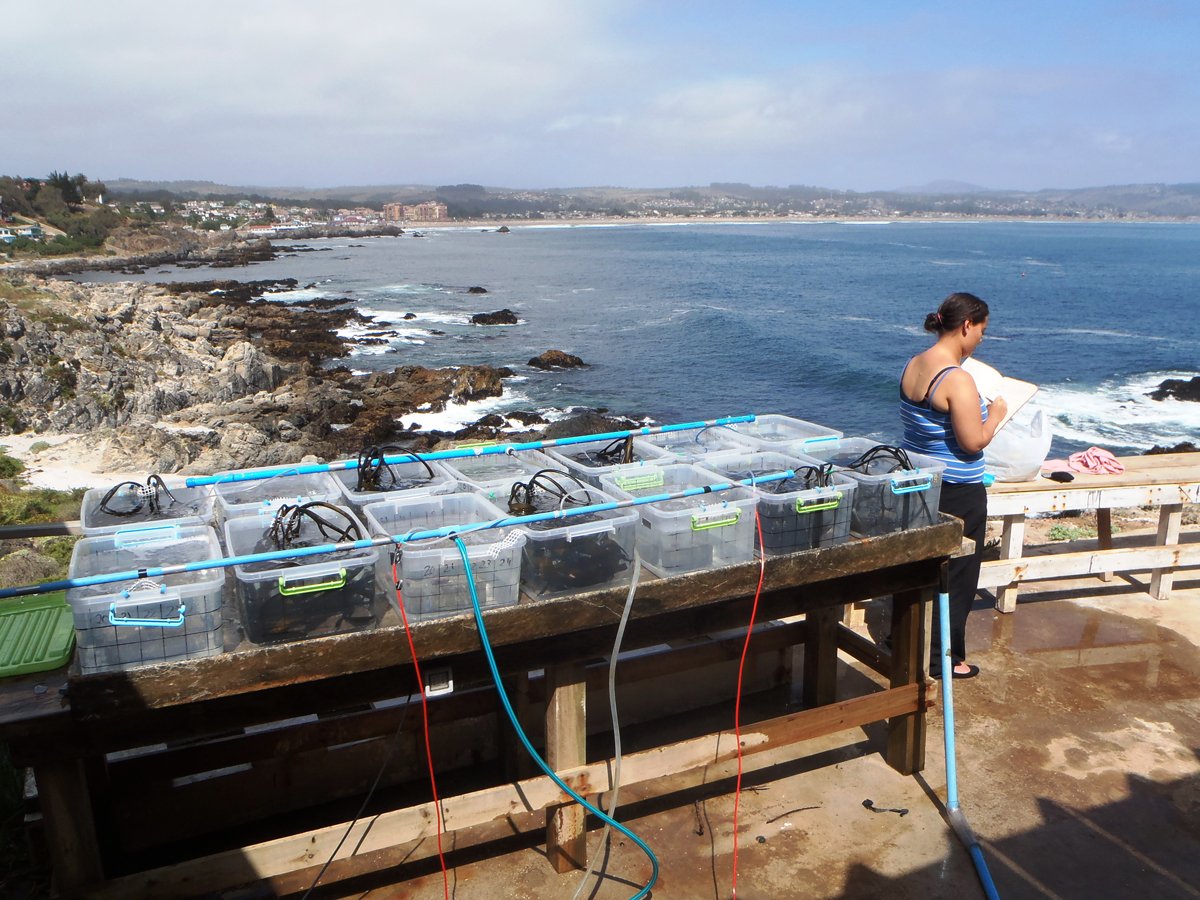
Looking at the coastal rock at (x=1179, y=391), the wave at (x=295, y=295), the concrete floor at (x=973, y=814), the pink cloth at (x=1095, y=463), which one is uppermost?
the pink cloth at (x=1095, y=463)

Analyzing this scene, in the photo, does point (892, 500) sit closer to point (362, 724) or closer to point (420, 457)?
point (420, 457)

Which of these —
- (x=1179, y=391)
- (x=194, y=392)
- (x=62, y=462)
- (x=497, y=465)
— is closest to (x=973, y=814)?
(x=497, y=465)

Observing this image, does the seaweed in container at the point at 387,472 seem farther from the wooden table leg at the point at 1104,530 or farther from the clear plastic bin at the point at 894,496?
the wooden table leg at the point at 1104,530

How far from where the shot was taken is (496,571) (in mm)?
3445

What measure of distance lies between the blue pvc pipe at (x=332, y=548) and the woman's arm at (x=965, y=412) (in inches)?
59.6

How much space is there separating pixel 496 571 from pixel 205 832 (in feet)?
7.28

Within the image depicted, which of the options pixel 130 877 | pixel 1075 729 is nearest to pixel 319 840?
pixel 130 877

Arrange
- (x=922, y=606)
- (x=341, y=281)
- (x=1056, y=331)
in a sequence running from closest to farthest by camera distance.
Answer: (x=922, y=606) < (x=1056, y=331) < (x=341, y=281)

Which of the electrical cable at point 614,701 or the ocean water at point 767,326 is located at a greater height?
the electrical cable at point 614,701

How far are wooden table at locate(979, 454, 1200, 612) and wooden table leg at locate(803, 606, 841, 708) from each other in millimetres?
1644

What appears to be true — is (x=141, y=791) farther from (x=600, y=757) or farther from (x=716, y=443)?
(x=716, y=443)

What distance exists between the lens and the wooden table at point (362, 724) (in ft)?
10.1

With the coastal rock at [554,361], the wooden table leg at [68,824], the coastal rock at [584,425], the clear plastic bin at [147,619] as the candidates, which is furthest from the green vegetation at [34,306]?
the clear plastic bin at [147,619]

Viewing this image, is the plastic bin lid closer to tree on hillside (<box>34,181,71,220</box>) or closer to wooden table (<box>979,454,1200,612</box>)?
wooden table (<box>979,454,1200,612</box>)
